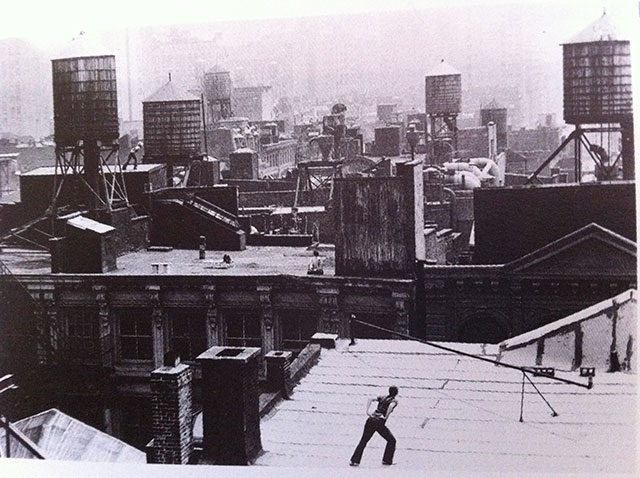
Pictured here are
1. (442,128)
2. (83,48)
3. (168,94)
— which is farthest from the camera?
(442,128)

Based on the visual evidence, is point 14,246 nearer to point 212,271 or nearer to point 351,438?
point 212,271

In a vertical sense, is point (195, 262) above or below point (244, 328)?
above

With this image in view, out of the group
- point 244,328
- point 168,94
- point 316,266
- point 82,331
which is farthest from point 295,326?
point 168,94

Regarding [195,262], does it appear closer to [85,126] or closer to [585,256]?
[85,126]

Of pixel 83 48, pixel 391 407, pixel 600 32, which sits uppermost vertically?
pixel 83 48

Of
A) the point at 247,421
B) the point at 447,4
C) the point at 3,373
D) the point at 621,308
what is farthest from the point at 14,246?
the point at 621,308

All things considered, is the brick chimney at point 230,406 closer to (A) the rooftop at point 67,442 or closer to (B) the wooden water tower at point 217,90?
(A) the rooftop at point 67,442

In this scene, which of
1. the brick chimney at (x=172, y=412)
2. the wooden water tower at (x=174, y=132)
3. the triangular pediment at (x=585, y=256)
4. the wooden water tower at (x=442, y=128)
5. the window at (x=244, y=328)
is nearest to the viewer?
the brick chimney at (x=172, y=412)

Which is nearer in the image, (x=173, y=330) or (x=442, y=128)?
(x=173, y=330)

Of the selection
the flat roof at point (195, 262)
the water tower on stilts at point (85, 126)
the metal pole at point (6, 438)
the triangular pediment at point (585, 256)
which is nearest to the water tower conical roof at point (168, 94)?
the water tower on stilts at point (85, 126)
